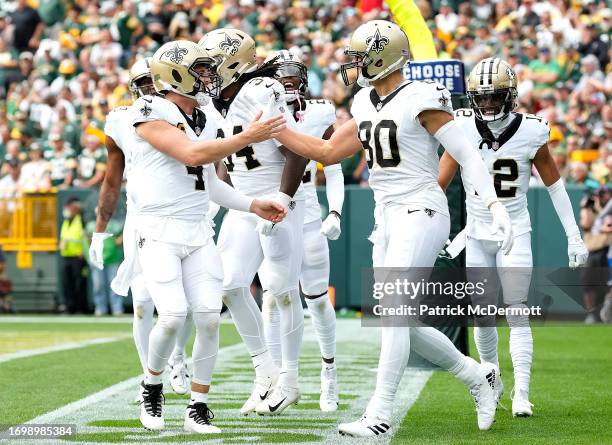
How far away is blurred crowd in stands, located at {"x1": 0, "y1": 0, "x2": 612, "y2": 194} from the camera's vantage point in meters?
15.2

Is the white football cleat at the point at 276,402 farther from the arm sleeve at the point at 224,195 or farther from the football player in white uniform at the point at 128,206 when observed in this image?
the arm sleeve at the point at 224,195

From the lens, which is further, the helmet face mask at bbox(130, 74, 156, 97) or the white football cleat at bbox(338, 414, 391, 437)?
the helmet face mask at bbox(130, 74, 156, 97)

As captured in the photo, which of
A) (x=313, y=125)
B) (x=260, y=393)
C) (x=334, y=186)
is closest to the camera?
(x=260, y=393)

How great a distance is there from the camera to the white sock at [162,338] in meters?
5.85

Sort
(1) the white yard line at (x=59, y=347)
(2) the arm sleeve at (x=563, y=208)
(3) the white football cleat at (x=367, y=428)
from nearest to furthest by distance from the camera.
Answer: (3) the white football cleat at (x=367, y=428), (2) the arm sleeve at (x=563, y=208), (1) the white yard line at (x=59, y=347)

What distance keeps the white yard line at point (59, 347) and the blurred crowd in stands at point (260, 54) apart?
4.58 metres

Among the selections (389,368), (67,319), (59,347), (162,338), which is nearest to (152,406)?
(162,338)

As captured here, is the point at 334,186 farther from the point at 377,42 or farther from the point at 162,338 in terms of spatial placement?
the point at 162,338

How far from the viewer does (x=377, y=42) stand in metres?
5.88

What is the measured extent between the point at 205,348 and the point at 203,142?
999 millimetres

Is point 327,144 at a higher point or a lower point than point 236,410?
higher

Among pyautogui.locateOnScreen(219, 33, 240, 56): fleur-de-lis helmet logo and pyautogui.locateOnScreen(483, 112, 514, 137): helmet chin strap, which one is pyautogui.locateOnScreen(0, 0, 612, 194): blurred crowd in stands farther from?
pyautogui.locateOnScreen(219, 33, 240, 56): fleur-de-lis helmet logo

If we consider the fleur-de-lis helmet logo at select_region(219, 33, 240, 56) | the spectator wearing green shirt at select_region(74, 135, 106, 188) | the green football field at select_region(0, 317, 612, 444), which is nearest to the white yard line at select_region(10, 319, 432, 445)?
the green football field at select_region(0, 317, 612, 444)

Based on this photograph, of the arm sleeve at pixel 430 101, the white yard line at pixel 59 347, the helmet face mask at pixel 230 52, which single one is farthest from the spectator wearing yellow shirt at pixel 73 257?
the arm sleeve at pixel 430 101
